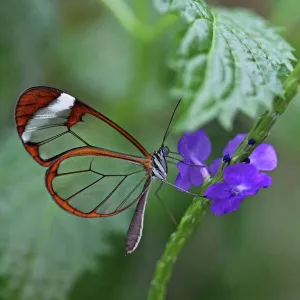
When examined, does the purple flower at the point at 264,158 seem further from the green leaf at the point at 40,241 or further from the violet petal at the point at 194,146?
the green leaf at the point at 40,241

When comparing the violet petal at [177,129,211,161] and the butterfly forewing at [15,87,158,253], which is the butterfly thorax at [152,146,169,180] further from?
the violet petal at [177,129,211,161]

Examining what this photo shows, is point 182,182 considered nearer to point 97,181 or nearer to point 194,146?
point 194,146

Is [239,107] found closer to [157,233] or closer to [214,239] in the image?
[157,233]

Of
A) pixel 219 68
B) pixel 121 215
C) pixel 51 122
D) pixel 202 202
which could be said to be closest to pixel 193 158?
pixel 202 202

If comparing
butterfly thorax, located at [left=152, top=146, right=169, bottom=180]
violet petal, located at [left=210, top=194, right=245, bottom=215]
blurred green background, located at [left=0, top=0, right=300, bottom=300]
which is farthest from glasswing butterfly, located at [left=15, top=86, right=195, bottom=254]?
blurred green background, located at [left=0, top=0, right=300, bottom=300]

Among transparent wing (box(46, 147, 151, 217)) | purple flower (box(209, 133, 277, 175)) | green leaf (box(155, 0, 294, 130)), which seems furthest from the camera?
transparent wing (box(46, 147, 151, 217))

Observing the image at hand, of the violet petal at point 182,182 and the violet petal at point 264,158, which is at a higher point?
the violet petal at point 264,158

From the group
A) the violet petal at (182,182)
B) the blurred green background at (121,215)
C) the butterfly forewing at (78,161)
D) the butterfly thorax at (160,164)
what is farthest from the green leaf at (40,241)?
the violet petal at (182,182)
